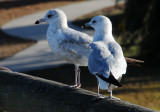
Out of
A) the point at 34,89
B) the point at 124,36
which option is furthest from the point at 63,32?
the point at 124,36

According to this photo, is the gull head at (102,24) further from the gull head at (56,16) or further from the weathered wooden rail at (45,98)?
the weathered wooden rail at (45,98)

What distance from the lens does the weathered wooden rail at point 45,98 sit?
2.70 metres

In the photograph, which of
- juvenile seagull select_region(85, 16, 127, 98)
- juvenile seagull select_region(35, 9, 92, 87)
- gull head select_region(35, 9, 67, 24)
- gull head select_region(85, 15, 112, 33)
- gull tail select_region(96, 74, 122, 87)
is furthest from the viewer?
gull head select_region(35, 9, 67, 24)

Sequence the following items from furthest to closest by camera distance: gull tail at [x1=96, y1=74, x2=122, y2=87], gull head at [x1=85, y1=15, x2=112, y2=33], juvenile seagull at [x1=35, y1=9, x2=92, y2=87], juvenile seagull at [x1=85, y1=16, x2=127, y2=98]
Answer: juvenile seagull at [x1=35, y1=9, x2=92, y2=87], gull head at [x1=85, y1=15, x2=112, y2=33], juvenile seagull at [x1=85, y1=16, x2=127, y2=98], gull tail at [x1=96, y1=74, x2=122, y2=87]

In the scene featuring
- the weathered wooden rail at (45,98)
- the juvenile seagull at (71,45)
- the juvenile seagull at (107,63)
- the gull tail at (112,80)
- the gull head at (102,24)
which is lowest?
the weathered wooden rail at (45,98)

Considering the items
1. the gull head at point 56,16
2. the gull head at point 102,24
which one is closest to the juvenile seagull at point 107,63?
the gull head at point 102,24

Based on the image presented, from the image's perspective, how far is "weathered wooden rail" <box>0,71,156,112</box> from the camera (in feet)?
8.84

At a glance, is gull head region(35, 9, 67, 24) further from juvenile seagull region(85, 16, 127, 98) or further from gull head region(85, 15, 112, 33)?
juvenile seagull region(85, 16, 127, 98)

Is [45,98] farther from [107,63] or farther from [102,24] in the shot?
[102,24]

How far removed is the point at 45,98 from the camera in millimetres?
2979

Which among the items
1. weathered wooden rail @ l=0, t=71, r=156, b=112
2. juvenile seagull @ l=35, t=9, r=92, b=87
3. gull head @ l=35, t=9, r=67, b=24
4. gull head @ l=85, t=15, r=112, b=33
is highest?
gull head @ l=35, t=9, r=67, b=24

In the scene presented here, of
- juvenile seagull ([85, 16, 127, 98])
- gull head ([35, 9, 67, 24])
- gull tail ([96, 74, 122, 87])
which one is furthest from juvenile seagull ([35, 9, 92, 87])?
gull tail ([96, 74, 122, 87])

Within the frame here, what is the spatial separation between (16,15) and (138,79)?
1097 centimetres

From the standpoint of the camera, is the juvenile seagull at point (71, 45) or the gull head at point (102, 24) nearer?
the gull head at point (102, 24)
